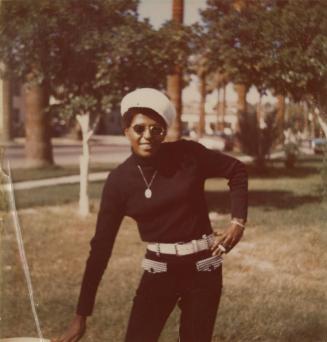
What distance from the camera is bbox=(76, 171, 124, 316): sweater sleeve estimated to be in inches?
99.9

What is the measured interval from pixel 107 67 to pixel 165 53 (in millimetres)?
730

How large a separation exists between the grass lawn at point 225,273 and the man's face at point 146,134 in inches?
52.1

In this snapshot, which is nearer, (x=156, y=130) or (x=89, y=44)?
(x=156, y=130)

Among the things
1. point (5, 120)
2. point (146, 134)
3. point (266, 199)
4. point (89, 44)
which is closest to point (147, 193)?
point (146, 134)

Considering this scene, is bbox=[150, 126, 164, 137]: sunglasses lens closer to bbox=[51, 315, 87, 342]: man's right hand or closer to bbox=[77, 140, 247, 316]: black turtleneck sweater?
bbox=[77, 140, 247, 316]: black turtleneck sweater

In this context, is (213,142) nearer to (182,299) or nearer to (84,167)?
(84,167)

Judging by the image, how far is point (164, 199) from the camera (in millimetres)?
2510

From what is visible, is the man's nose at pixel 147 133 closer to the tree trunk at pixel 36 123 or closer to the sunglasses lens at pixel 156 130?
the sunglasses lens at pixel 156 130

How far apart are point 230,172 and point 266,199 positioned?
336 cm

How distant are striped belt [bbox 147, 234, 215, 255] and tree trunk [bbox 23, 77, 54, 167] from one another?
110 inches

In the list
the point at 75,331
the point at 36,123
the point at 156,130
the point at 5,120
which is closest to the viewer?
the point at 75,331

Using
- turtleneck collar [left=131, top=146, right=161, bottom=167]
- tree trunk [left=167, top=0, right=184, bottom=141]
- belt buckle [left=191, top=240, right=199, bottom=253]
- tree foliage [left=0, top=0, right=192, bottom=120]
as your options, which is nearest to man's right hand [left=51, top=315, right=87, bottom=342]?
belt buckle [left=191, top=240, right=199, bottom=253]

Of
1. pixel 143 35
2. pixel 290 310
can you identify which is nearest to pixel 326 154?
pixel 290 310

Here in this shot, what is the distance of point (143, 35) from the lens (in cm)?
417
